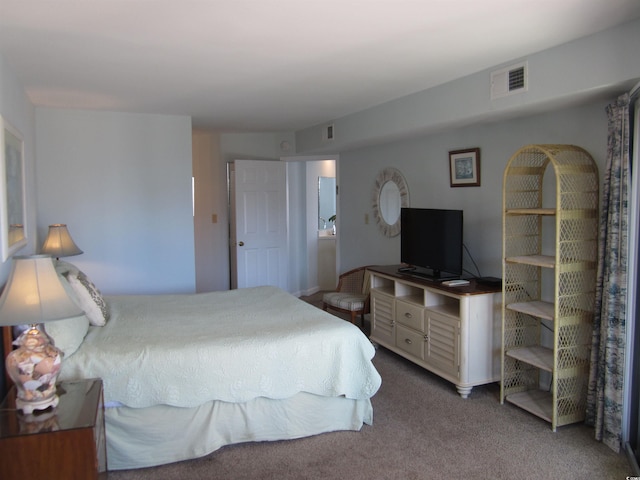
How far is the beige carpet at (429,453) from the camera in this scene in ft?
8.52

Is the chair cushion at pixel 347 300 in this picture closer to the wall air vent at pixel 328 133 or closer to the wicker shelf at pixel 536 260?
the wall air vent at pixel 328 133

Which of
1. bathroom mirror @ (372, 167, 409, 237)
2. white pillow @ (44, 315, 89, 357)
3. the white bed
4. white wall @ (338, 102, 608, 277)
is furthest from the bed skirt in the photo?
bathroom mirror @ (372, 167, 409, 237)

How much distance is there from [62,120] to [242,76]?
7.01ft

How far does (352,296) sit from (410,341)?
1.08 m

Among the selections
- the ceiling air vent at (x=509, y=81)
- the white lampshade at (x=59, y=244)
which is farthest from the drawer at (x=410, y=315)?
the white lampshade at (x=59, y=244)

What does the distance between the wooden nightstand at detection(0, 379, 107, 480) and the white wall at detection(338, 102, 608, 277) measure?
9.92 ft

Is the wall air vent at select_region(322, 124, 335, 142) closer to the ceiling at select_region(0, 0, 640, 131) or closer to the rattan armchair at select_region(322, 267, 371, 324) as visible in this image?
the ceiling at select_region(0, 0, 640, 131)

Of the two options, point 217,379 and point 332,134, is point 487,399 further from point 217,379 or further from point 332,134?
point 332,134

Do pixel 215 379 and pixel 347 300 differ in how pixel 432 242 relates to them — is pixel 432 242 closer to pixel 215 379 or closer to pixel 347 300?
pixel 347 300

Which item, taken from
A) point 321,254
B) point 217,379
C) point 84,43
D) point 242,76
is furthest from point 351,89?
point 321,254

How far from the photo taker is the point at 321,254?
7445mm

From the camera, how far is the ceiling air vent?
3092 mm

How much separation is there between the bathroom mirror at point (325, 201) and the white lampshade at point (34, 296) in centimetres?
550

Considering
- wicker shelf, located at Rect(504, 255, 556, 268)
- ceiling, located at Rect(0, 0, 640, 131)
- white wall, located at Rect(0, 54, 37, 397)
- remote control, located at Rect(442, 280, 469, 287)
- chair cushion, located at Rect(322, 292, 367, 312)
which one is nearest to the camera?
ceiling, located at Rect(0, 0, 640, 131)
